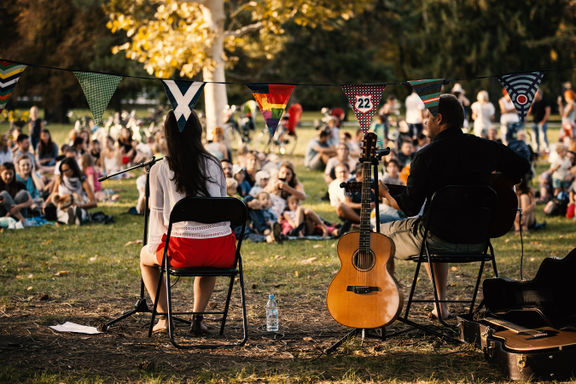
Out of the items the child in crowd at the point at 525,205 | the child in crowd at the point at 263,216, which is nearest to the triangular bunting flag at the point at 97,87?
the child in crowd at the point at 263,216

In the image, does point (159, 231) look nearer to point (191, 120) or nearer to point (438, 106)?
point (191, 120)

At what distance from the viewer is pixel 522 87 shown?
21.2 feet

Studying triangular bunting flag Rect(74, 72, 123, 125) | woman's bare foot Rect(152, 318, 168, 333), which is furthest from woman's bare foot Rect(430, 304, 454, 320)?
triangular bunting flag Rect(74, 72, 123, 125)

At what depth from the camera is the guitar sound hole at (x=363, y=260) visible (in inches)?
209

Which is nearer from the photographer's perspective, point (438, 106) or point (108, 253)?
point (438, 106)

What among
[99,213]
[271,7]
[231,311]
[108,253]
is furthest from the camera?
[271,7]

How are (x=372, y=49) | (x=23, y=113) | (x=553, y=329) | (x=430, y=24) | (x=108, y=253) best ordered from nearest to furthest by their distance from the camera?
(x=553, y=329)
(x=108, y=253)
(x=23, y=113)
(x=430, y=24)
(x=372, y=49)

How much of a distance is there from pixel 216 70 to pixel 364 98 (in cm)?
1411

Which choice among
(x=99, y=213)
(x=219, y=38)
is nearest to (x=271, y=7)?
(x=219, y=38)

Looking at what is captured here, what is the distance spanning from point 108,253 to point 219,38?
1110 cm

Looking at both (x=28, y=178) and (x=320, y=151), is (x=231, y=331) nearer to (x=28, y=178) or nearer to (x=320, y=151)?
(x=28, y=178)

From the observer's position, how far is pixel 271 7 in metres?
18.4

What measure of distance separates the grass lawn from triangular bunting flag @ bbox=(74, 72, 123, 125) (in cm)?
177

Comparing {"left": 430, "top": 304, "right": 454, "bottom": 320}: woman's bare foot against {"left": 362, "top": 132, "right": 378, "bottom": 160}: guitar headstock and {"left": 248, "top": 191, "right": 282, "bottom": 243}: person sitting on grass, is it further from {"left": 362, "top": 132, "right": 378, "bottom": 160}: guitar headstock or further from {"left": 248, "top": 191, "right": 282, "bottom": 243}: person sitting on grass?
{"left": 248, "top": 191, "right": 282, "bottom": 243}: person sitting on grass
